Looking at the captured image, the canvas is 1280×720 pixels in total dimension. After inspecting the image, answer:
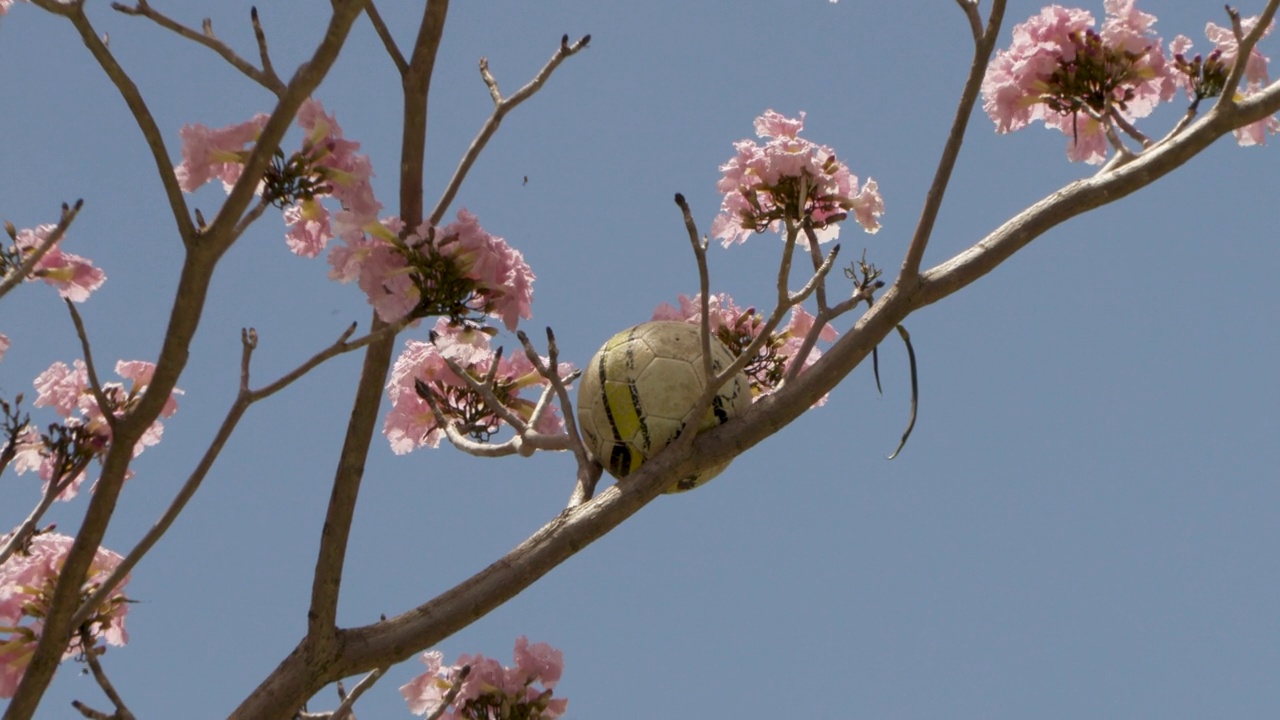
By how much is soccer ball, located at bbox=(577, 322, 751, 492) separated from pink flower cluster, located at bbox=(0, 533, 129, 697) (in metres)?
1.77

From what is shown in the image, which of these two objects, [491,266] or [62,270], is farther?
[62,270]

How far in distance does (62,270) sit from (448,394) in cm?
159

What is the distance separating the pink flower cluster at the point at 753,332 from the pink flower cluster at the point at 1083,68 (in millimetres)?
1269

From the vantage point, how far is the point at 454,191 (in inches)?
172

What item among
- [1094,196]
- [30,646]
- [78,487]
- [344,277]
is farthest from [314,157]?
[1094,196]

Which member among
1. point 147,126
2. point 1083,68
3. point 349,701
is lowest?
point 349,701

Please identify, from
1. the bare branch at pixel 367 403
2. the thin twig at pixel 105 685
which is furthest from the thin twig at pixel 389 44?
the thin twig at pixel 105 685

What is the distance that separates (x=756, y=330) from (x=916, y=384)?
0.96 m

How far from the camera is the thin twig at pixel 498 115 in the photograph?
4.37 metres

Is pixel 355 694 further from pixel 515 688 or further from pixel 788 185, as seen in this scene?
pixel 788 185

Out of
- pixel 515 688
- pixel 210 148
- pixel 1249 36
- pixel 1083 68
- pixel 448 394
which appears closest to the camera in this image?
pixel 210 148

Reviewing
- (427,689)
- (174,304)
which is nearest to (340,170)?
(174,304)

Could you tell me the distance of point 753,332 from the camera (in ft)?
18.7

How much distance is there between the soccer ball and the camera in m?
4.66
